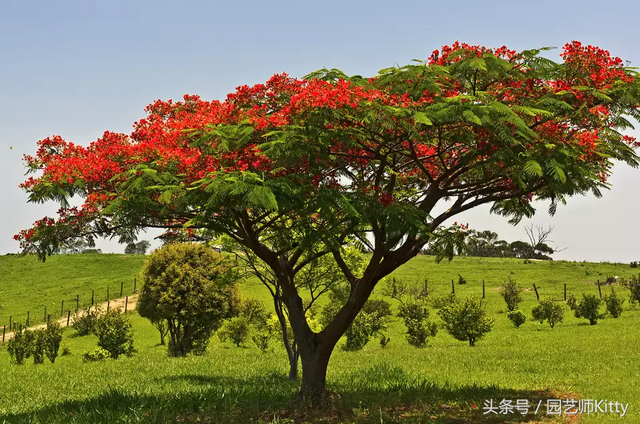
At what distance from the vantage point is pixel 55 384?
1711cm

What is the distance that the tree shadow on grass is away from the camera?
1092cm

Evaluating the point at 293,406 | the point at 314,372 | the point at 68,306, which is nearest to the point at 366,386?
the point at 314,372

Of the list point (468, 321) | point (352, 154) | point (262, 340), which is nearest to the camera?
point (352, 154)

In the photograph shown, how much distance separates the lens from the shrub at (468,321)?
32031 millimetres

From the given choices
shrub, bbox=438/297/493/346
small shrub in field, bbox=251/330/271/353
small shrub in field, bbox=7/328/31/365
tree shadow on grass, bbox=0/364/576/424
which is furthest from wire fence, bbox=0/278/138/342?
tree shadow on grass, bbox=0/364/576/424

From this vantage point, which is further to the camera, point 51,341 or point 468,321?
point 468,321

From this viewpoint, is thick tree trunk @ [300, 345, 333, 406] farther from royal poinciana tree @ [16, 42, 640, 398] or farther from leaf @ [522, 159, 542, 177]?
leaf @ [522, 159, 542, 177]

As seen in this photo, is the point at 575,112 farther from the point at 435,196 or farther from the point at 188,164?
the point at 188,164

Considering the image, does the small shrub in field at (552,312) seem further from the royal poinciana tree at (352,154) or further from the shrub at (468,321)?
the royal poinciana tree at (352,154)

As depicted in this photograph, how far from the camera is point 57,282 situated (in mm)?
77875

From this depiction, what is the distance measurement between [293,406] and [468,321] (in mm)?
22455

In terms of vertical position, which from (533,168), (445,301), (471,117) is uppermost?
(471,117)

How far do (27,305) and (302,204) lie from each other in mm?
68330

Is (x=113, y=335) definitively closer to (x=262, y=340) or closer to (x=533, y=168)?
(x=262, y=340)
